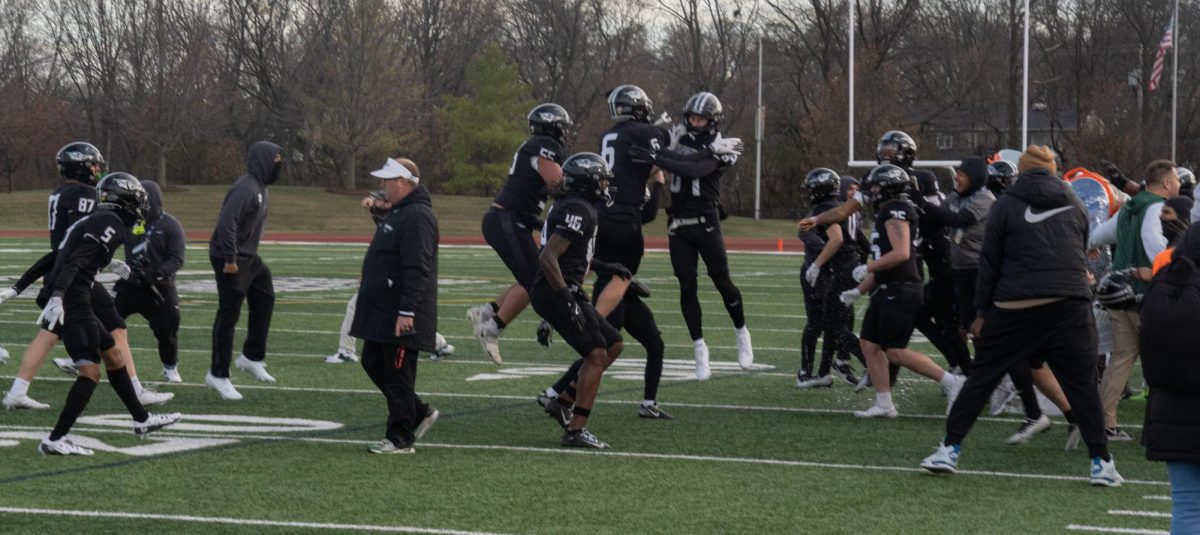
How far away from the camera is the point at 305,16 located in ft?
246

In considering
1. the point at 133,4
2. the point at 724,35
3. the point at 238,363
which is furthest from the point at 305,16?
the point at 238,363

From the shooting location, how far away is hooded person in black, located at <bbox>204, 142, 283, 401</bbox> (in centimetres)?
1186

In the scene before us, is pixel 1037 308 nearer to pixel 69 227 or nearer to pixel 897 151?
pixel 897 151

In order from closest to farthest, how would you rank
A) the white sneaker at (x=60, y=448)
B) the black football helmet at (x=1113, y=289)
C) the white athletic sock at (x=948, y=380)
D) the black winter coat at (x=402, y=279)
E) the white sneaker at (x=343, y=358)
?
the white sneaker at (x=60, y=448), the black winter coat at (x=402, y=279), the black football helmet at (x=1113, y=289), the white athletic sock at (x=948, y=380), the white sneaker at (x=343, y=358)

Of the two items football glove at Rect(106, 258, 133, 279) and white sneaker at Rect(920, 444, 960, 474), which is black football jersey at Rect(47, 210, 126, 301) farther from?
white sneaker at Rect(920, 444, 960, 474)

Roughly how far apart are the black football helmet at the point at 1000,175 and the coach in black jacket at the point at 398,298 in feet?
14.4

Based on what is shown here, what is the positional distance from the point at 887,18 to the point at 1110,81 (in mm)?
9261

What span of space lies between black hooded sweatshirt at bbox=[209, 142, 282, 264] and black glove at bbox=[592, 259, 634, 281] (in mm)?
2764

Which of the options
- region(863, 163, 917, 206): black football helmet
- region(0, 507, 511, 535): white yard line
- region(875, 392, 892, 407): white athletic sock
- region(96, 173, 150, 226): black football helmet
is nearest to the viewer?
region(0, 507, 511, 535): white yard line

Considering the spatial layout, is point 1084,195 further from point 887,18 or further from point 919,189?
point 887,18

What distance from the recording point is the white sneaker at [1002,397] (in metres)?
11.0

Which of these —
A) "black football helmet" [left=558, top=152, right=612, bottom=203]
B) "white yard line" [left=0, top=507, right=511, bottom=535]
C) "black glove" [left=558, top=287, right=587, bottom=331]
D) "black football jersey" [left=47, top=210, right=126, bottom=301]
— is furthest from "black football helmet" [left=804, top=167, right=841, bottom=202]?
"white yard line" [left=0, top=507, right=511, bottom=535]

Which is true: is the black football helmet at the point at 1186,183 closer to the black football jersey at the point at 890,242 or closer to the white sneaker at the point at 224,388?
the black football jersey at the point at 890,242

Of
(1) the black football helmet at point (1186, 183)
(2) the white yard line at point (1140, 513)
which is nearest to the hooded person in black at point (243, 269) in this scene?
(2) the white yard line at point (1140, 513)
